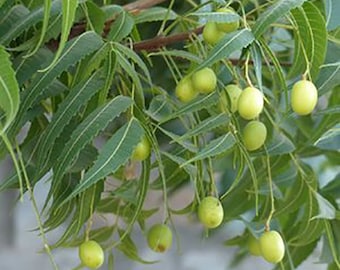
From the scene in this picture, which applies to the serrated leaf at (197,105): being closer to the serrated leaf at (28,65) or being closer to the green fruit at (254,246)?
the serrated leaf at (28,65)

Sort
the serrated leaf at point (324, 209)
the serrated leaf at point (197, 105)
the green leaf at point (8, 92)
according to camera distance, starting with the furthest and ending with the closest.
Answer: the serrated leaf at point (324, 209)
the serrated leaf at point (197, 105)
the green leaf at point (8, 92)

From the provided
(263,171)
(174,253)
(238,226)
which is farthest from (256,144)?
(174,253)

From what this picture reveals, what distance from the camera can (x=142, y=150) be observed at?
41cm

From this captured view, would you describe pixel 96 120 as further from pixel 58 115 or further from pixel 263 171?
pixel 263 171

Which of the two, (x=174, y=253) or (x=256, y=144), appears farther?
(x=174, y=253)

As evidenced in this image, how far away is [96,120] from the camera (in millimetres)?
385

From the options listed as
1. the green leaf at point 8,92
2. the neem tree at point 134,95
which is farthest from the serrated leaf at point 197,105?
the green leaf at point 8,92

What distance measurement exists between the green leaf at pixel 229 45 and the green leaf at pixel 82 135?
0.05 meters

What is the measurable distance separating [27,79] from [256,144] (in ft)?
0.43

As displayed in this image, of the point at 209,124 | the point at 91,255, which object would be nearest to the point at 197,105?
the point at 209,124

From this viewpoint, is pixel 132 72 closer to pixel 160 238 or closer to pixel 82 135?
pixel 82 135

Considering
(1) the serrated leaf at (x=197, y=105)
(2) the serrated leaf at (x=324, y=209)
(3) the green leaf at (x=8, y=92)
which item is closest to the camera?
(3) the green leaf at (x=8, y=92)

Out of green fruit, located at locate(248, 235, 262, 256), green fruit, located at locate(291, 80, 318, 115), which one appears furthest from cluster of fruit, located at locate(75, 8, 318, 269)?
green fruit, located at locate(248, 235, 262, 256)

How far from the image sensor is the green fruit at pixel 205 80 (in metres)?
Answer: 0.41
